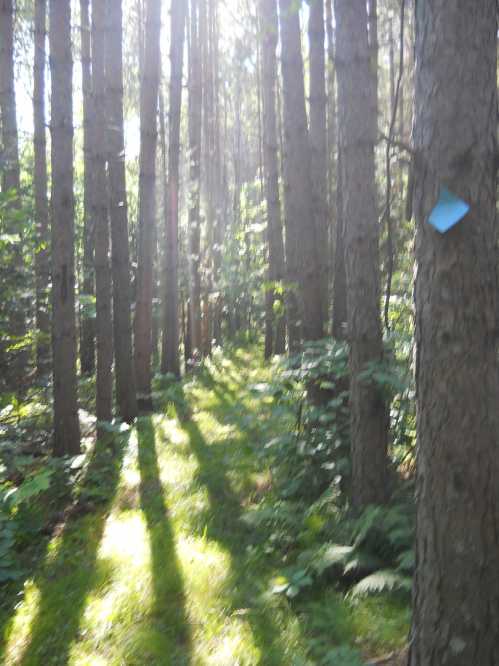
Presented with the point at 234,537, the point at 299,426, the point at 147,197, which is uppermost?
the point at 147,197

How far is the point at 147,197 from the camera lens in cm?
995

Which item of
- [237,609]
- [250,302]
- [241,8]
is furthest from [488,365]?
[250,302]

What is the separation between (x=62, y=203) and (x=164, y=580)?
4465 mm

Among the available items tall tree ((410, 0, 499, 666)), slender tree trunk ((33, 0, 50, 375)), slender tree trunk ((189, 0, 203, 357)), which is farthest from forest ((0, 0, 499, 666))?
slender tree trunk ((189, 0, 203, 357))

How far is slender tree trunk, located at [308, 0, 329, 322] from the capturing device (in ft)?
28.8

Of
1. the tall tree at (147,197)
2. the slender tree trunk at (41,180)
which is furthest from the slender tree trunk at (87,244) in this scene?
the tall tree at (147,197)

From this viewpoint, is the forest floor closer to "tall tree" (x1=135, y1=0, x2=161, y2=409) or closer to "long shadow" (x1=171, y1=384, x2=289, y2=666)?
"long shadow" (x1=171, y1=384, x2=289, y2=666)

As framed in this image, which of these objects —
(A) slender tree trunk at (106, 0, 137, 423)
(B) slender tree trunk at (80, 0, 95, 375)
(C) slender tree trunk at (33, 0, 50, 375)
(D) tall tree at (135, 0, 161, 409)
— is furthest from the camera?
(B) slender tree trunk at (80, 0, 95, 375)

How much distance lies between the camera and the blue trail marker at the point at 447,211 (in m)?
2.44

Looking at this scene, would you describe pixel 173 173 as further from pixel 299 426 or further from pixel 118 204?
pixel 299 426

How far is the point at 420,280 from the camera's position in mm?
2613

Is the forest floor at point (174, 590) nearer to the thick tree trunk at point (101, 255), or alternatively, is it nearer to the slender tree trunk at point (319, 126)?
the thick tree trunk at point (101, 255)

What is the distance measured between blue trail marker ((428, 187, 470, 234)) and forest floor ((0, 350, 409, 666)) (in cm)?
222

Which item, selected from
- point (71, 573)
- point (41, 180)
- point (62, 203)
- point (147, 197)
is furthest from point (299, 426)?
point (41, 180)
